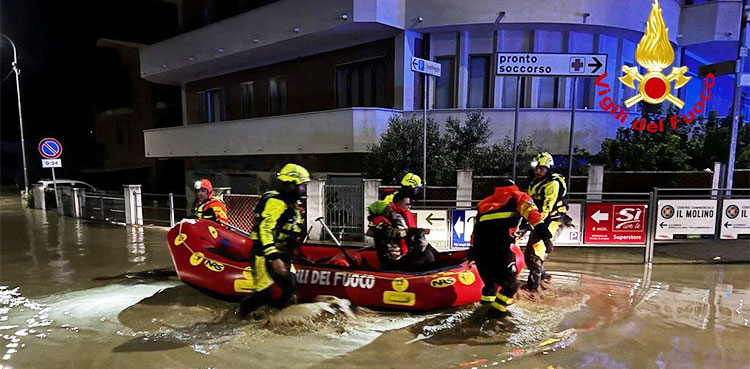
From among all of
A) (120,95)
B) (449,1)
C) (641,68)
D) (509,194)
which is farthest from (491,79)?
(120,95)

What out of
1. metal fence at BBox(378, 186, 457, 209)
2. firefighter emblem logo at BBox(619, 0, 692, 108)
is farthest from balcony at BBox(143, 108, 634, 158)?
metal fence at BBox(378, 186, 457, 209)

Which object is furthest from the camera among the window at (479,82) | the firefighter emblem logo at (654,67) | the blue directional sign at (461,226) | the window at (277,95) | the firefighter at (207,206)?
the window at (277,95)

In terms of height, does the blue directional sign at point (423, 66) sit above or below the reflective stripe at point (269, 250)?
above

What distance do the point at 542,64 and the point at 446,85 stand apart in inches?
200

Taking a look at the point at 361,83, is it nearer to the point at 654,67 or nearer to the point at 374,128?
the point at 374,128

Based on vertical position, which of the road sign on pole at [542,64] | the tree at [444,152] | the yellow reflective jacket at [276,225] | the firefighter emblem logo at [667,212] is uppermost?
the road sign on pole at [542,64]

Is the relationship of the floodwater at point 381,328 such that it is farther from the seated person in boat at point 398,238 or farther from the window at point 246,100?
the window at point 246,100

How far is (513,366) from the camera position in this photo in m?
3.93

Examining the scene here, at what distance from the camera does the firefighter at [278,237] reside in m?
4.57

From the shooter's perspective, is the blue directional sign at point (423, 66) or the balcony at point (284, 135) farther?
the balcony at point (284, 135)

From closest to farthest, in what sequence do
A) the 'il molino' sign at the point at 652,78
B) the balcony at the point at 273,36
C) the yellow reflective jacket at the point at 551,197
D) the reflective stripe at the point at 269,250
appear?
Answer: the reflective stripe at the point at 269,250
the yellow reflective jacket at the point at 551,197
the 'il molino' sign at the point at 652,78
the balcony at the point at 273,36

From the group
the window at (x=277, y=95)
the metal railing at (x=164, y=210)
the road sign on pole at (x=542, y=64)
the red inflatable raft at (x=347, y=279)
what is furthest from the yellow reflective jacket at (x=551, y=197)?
the window at (x=277, y=95)

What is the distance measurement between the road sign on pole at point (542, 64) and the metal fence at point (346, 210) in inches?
162

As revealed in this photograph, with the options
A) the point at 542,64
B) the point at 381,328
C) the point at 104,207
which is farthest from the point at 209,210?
the point at 104,207
